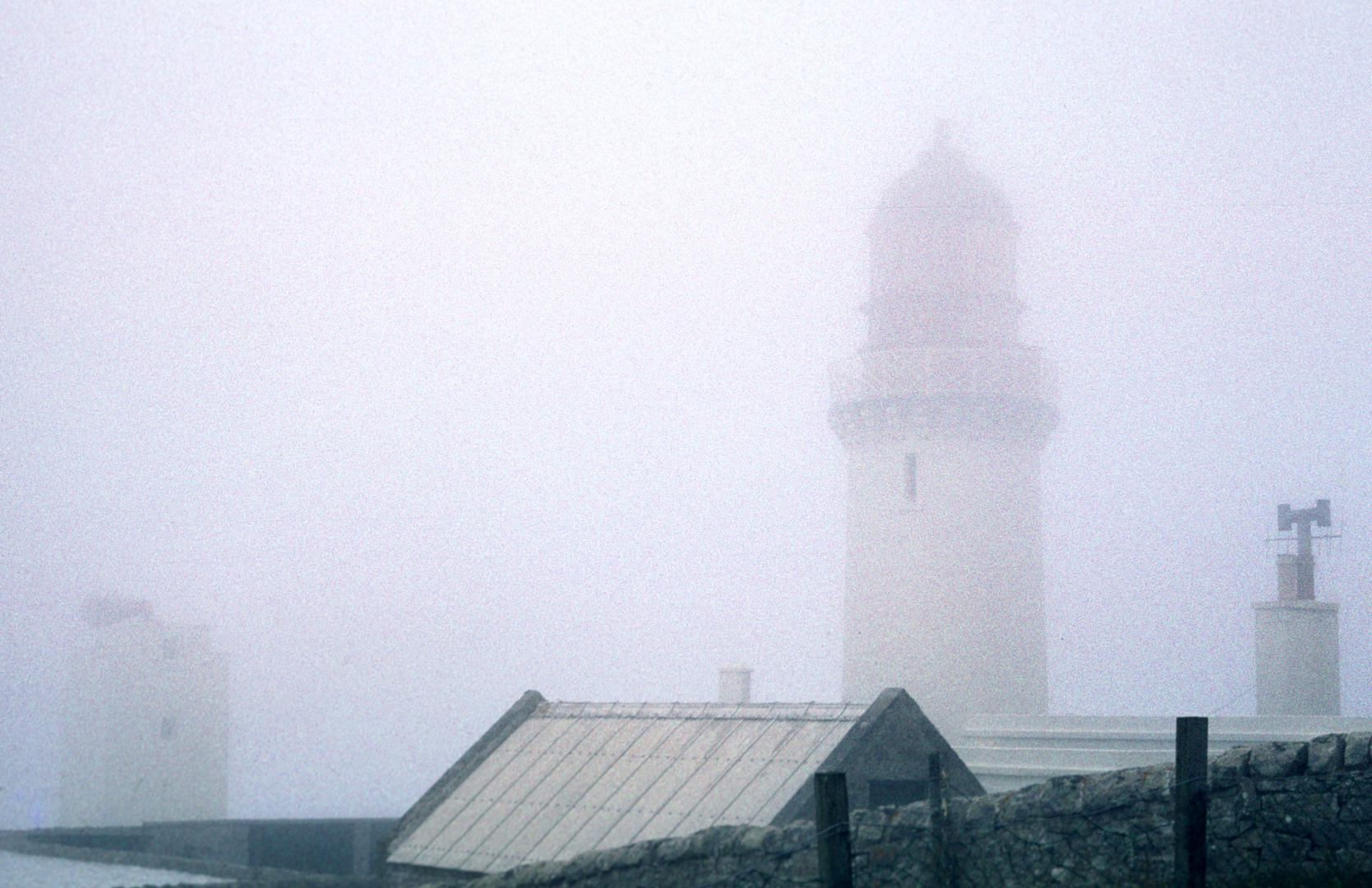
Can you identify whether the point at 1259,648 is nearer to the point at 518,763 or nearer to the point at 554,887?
the point at 518,763

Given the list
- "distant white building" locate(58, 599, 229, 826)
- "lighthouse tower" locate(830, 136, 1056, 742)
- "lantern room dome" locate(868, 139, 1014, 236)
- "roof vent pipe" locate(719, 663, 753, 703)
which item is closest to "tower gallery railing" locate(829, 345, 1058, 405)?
"lighthouse tower" locate(830, 136, 1056, 742)

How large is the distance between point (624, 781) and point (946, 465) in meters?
17.0

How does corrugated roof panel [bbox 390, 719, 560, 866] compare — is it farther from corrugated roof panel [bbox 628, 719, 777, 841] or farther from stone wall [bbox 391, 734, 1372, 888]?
stone wall [bbox 391, 734, 1372, 888]

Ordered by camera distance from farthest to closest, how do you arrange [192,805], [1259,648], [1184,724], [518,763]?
[192,805] < [1259,648] < [518,763] < [1184,724]

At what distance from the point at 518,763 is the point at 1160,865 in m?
10.7

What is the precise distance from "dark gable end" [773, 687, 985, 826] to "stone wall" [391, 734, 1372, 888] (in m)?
4.95

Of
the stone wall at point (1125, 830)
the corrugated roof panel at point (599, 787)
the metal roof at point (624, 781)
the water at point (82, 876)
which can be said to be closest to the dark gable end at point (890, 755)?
the metal roof at point (624, 781)

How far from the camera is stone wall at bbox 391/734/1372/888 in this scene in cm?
1052

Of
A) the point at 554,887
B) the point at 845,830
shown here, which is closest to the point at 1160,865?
the point at 845,830

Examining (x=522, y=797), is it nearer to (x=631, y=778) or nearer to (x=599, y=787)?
(x=599, y=787)

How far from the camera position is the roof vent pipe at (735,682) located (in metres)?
26.8

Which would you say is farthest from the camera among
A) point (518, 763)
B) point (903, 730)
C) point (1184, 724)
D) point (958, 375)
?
point (958, 375)

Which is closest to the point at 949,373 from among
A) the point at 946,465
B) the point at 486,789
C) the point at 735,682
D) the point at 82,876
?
the point at 946,465

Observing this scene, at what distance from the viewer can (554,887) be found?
13.4m
